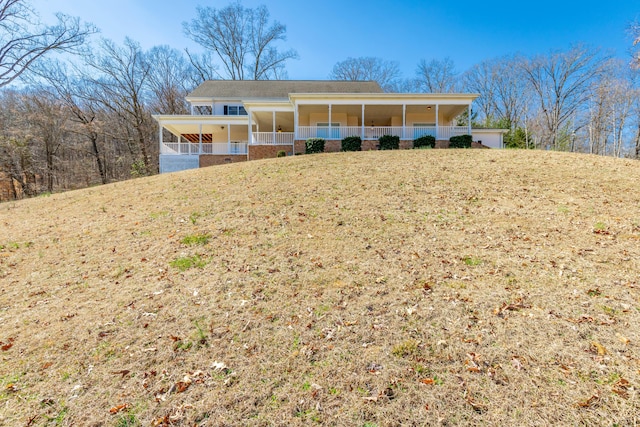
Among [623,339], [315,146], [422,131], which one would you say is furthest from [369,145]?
[623,339]

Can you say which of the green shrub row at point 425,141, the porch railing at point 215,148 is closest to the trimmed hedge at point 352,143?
the green shrub row at point 425,141

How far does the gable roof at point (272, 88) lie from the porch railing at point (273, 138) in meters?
6.30

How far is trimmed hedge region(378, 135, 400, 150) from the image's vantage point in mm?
16266

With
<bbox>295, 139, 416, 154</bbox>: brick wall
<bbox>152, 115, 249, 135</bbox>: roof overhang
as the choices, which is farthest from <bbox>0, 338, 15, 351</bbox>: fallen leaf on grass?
<bbox>152, 115, 249, 135</bbox>: roof overhang

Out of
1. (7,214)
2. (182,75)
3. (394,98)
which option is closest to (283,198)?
(7,214)

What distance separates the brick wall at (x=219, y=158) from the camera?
19641 millimetres

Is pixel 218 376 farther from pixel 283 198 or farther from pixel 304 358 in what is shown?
pixel 283 198

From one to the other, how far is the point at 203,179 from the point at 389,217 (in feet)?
23.3

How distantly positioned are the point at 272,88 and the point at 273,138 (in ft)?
27.7

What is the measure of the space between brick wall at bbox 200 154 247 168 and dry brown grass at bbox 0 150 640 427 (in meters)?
12.7

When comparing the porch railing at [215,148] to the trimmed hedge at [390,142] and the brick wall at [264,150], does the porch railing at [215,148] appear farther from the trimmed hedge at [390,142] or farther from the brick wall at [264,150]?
the trimmed hedge at [390,142]

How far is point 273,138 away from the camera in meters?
18.2

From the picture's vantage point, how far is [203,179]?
10484 mm

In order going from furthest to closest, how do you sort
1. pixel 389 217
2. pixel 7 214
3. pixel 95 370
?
pixel 7 214
pixel 389 217
pixel 95 370
